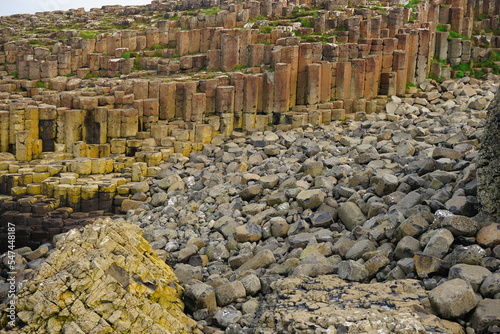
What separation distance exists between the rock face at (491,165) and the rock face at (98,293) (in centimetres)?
453

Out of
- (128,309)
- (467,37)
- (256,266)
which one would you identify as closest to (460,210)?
(256,266)

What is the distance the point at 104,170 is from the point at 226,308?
28.6ft

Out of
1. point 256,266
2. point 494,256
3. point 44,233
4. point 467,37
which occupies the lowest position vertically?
point 44,233

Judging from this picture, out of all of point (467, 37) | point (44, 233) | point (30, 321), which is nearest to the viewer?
point (30, 321)

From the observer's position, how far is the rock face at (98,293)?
26.1 ft

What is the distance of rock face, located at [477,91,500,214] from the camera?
9.01m

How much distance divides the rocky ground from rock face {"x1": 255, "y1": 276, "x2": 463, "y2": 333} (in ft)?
0.06

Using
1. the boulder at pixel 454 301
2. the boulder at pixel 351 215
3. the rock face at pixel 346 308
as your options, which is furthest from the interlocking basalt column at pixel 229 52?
the boulder at pixel 454 301

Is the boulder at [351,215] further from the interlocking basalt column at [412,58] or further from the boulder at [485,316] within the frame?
the interlocking basalt column at [412,58]

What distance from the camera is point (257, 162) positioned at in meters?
16.6

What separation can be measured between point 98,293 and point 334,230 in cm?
479

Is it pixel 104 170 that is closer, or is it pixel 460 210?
pixel 460 210

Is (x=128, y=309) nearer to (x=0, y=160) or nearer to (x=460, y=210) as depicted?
(x=460, y=210)

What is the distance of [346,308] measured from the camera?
25.7ft
